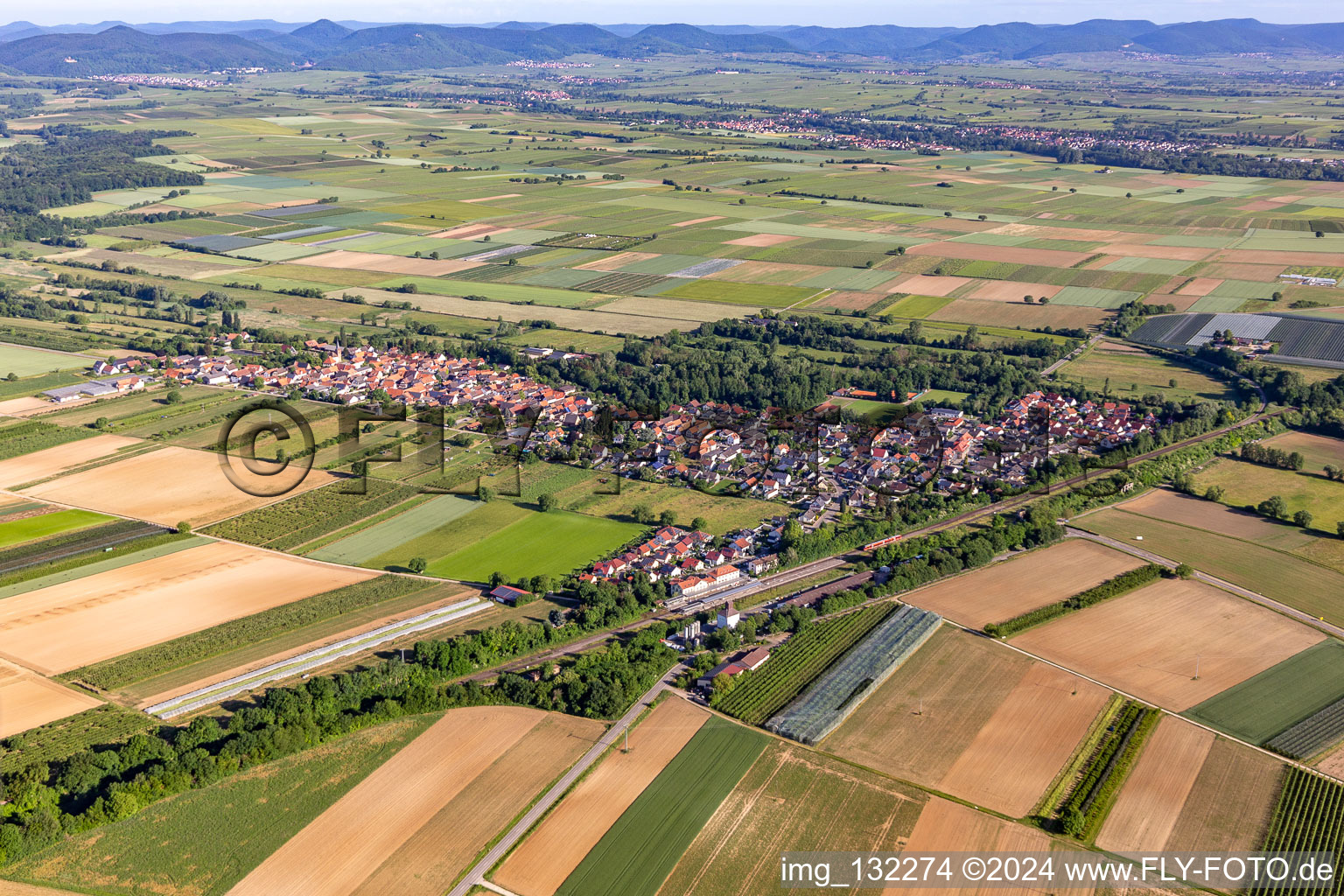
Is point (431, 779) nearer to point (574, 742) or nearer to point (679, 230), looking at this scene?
point (574, 742)

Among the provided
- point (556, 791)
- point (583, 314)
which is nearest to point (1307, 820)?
point (556, 791)

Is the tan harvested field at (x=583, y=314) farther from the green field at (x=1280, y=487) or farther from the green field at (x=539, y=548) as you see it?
the green field at (x=1280, y=487)

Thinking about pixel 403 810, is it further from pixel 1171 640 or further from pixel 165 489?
pixel 165 489

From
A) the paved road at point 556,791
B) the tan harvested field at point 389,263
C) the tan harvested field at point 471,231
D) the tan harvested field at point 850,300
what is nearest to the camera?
the paved road at point 556,791

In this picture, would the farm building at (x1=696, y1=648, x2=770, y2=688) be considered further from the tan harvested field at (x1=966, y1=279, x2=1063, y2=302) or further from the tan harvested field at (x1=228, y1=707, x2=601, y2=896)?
the tan harvested field at (x1=966, y1=279, x2=1063, y2=302)

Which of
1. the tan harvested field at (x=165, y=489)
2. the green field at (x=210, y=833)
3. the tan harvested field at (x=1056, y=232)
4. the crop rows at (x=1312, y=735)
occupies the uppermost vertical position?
the tan harvested field at (x=1056, y=232)

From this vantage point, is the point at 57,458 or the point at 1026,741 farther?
the point at 57,458

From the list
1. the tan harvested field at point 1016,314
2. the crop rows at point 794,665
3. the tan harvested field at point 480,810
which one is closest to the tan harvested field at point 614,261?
the tan harvested field at point 1016,314
